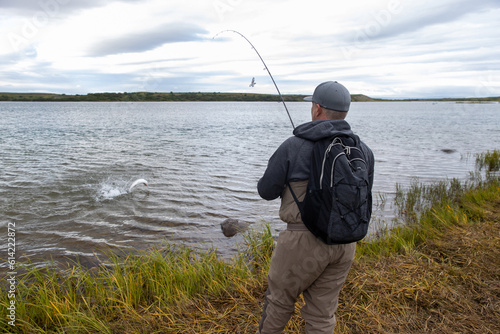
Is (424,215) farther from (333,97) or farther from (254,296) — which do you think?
(333,97)

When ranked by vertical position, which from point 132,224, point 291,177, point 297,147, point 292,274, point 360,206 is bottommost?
point 132,224

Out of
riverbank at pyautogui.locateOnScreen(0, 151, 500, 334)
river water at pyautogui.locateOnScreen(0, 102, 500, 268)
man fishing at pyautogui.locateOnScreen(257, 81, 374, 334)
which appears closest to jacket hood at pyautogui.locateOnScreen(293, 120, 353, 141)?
man fishing at pyautogui.locateOnScreen(257, 81, 374, 334)

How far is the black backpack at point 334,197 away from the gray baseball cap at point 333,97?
314 millimetres

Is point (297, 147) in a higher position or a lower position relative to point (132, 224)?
higher

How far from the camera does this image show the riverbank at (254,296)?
3.38 meters

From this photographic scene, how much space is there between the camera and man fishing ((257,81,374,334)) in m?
2.45

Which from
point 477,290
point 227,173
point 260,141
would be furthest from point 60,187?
point 260,141

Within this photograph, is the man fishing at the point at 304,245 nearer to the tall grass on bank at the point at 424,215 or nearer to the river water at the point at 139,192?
the tall grass on bank at the point at 424,215

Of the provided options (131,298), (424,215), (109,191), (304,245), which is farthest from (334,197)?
(109,191)

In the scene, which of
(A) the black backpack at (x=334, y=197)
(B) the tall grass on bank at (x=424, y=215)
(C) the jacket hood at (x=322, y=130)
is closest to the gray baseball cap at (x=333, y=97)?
(C) the jacket hood at (x=322, y=130)

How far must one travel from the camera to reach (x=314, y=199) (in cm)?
236

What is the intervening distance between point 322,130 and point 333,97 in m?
0.30

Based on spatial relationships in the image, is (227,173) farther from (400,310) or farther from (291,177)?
(291,177)

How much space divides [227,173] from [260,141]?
1173cm
